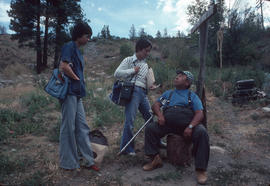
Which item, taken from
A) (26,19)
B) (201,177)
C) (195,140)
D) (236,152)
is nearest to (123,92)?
(195,140)

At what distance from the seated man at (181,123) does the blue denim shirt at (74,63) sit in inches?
48.8

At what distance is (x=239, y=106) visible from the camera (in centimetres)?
799

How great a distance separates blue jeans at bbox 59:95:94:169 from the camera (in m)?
3.24

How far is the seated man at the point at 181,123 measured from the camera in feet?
11.0

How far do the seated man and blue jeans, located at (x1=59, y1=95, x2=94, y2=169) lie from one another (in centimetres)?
92

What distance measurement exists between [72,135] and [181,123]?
1.58 metres

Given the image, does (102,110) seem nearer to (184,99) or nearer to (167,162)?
(167,162)

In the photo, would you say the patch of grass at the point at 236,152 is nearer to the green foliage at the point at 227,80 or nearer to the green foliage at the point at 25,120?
the green foliage at the point at 25,120

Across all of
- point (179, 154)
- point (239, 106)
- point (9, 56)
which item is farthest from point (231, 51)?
point (9, 56)

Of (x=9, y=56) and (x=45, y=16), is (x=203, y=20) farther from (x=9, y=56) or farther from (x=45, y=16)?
(x=9, y=56)

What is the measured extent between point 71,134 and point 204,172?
190cm

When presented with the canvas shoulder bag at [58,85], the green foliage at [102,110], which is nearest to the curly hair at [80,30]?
the canvas shoulder bag at [58,85]

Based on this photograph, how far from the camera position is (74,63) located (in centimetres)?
325

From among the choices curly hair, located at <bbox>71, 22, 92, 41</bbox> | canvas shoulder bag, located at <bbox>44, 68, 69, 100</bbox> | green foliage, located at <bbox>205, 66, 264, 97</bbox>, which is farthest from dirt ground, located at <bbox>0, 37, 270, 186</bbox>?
green foliage, located at <bbox>205, 66, 264, 97</bbox>
